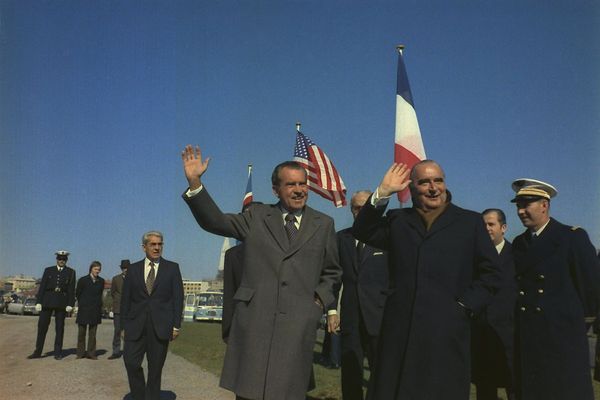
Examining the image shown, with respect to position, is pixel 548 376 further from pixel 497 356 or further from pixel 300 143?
pixel 300 143

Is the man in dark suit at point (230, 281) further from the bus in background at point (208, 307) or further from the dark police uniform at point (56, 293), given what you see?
the bus in background at point (208, 307)

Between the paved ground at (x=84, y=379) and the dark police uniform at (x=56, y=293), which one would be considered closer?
the paved ground at (x=84, y=379)

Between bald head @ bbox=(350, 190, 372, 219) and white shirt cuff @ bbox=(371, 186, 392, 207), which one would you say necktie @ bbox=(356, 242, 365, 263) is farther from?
white shirt cuff @ bbox=(371, 186, 392, 207)

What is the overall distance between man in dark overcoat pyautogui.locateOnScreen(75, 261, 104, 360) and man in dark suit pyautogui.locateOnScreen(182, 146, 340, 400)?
1142cm

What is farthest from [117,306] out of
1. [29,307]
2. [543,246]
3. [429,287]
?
[29,307]

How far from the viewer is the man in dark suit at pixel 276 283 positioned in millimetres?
4641

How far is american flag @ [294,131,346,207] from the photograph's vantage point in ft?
50.1

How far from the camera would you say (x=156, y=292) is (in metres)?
8.80

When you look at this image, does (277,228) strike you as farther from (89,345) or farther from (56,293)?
(56,293)

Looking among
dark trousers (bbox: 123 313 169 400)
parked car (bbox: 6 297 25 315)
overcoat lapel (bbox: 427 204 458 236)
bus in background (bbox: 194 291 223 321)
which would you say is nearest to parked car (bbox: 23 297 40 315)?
parked car (bbox: 6 297 25 315)

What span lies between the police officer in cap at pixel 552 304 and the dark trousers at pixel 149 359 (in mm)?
4373

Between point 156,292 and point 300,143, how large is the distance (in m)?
7.66

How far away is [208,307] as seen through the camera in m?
49.0

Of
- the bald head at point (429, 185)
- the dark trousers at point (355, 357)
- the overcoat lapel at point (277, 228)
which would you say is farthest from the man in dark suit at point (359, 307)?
the bald head at point (429, 185)
